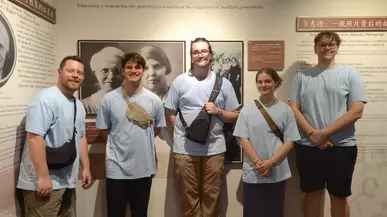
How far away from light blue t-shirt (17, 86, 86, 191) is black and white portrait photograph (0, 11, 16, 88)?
0.28 m

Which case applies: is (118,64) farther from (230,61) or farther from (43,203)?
(43,203)

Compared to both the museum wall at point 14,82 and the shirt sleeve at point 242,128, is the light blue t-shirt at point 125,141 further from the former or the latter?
the shirt sleeve at point 242,128

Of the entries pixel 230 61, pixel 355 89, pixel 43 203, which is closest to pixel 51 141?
pixel 43 203

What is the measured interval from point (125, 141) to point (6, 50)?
1096mm

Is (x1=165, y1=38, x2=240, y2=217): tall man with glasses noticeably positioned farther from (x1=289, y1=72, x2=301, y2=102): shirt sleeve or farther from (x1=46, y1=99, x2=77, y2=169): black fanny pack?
(x1=46, y1=99, x2=77, y2=169): black fanny pack

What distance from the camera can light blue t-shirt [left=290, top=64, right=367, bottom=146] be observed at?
280 centimetres

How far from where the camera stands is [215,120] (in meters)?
2.94

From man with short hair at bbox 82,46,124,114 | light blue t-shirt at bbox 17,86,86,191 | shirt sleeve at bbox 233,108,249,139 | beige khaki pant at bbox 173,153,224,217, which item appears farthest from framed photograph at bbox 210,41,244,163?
light blue t-shirt at bbox 17,86,86,191

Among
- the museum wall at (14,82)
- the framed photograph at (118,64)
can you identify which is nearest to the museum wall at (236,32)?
the framed photograph at (118,64)

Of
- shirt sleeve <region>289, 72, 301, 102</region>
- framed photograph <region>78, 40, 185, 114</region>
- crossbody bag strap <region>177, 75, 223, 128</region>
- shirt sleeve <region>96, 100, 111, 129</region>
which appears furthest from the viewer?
framed photograph <region>78, 40, 185, 114</region>

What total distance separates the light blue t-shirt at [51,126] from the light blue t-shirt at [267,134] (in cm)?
133

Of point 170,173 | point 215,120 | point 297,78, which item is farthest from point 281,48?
point 170,173

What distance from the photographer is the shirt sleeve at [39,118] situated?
83.2 inches

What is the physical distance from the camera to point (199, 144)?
2896 millimetres
